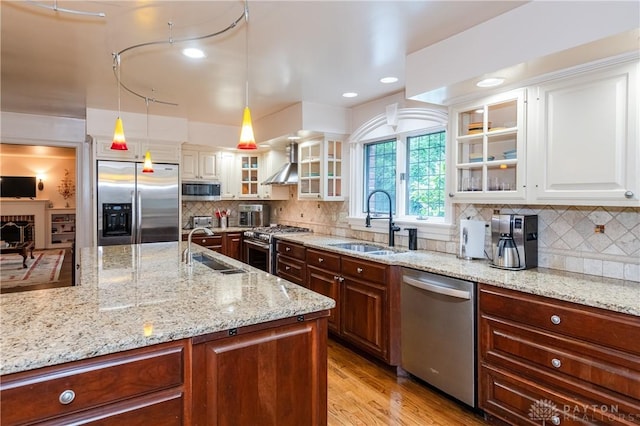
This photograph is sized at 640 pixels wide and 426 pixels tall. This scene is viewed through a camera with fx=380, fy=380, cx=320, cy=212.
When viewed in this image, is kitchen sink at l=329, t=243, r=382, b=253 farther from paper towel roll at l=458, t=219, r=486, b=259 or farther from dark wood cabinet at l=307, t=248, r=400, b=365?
paper towel roll at l=458, t=219, r=486, b=259

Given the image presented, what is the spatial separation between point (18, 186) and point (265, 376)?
38.1 feet

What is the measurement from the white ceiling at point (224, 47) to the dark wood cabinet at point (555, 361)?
173 centimetres

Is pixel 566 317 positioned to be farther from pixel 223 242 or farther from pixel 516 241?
pixel 223 242

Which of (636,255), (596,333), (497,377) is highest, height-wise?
(636,255)

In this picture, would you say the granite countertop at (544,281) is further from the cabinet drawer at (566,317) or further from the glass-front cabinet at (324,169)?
the glass-front cabinet at (324,169)


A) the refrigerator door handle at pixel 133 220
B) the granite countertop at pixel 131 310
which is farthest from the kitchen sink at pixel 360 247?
the refrigerator door handle at pixel 133 220

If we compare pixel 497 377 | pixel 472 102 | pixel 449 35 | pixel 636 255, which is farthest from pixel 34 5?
pixel 636 255

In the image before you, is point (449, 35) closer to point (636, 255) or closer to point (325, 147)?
point (636, 255)

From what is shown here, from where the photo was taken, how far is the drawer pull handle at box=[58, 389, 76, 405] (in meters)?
1.21

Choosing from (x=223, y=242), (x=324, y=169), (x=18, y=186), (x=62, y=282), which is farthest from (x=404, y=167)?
(x=18, y=186)

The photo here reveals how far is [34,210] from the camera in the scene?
10078 mm

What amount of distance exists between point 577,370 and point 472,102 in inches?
72.4

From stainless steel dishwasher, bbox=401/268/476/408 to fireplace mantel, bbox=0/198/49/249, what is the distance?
427 inches

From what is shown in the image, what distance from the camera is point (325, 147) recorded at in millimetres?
4617
